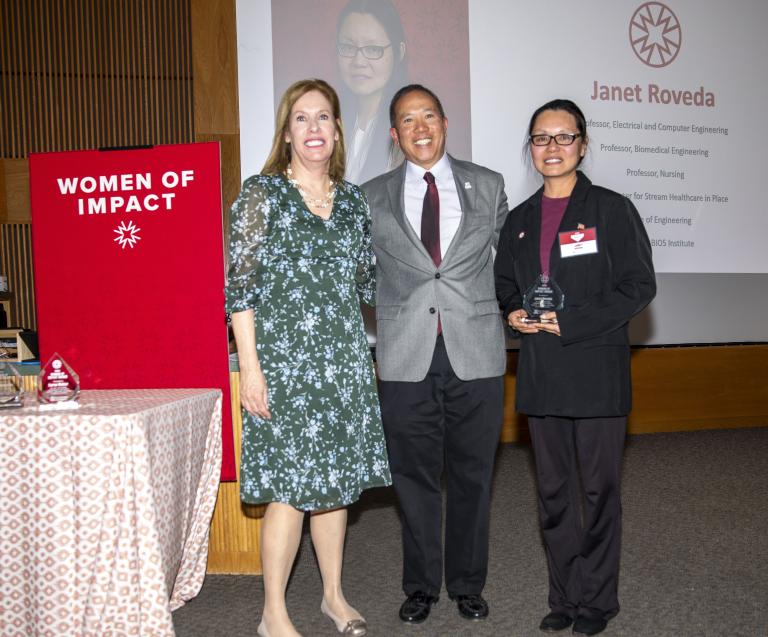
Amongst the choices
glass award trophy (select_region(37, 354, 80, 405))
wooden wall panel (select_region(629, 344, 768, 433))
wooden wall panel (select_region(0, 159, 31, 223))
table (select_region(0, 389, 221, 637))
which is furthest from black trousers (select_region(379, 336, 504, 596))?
wooden wall panel (select_region(0, 159, 31, 223))

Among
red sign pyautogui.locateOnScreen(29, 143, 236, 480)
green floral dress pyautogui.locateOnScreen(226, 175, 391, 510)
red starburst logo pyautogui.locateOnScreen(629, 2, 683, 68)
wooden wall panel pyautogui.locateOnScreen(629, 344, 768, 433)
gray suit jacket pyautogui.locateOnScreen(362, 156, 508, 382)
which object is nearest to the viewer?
green floral dress pyautogui.locateOnScreen(226, 175, 391, 510)

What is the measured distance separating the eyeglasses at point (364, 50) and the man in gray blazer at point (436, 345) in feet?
8.54

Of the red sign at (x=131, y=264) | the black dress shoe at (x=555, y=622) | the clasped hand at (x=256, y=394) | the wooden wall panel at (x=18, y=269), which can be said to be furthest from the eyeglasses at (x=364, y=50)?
the black dress shoe at (x=555, y=622)

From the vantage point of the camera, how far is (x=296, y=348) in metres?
2.25

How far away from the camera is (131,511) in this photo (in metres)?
1.96

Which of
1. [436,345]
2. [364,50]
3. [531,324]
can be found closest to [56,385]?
[436,345]

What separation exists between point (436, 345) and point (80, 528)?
1.19 metres

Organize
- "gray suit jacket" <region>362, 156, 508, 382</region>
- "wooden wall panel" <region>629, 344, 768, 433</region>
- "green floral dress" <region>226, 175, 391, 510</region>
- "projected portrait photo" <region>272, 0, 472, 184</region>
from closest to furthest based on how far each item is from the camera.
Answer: "green floral dress" <region>226, 175, 391, 510</region> → "gray suit jacket" <region>362, 156, 508, 382</region> → "projected portrait photo" <region>272, 0, 472, 184</region> → "wooden wall panel" <region>629, 344, 768, 433</region>

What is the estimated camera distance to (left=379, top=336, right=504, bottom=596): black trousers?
8.32ft

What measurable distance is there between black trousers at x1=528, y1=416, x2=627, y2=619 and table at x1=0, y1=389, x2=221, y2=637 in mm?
1184

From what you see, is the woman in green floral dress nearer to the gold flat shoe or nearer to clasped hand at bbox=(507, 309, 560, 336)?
the gold flat shoe

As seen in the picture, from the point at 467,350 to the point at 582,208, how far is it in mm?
576

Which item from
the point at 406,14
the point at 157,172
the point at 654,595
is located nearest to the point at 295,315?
the point at 157,172

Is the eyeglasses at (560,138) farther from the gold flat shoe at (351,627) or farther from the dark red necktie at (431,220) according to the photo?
the gold flat shoe at (351,627)
